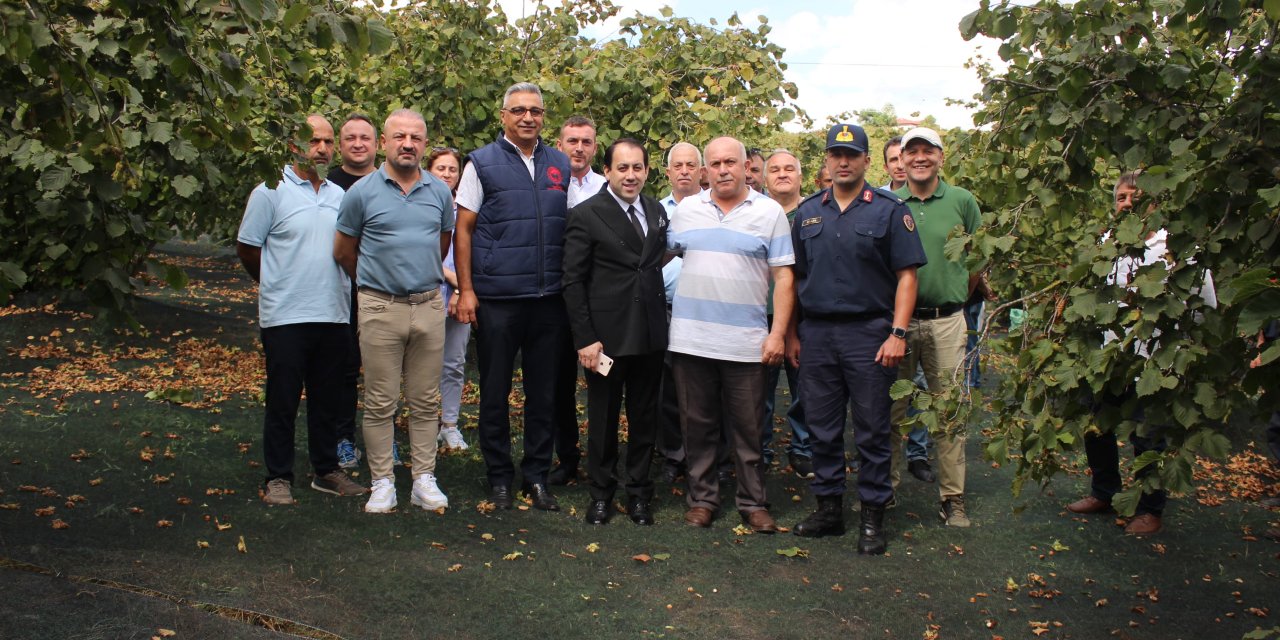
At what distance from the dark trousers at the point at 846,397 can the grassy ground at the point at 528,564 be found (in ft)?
1.22

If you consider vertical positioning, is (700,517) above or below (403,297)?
below

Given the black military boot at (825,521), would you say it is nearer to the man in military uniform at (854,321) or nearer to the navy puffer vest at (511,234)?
the man in military uniform at (854,321)

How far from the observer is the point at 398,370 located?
567 cm

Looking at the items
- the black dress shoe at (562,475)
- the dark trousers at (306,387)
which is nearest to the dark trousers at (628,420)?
the black dress shoe at (562,475)

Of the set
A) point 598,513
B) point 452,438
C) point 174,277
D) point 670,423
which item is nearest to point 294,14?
point 174,277

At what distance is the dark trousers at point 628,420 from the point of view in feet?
19.3

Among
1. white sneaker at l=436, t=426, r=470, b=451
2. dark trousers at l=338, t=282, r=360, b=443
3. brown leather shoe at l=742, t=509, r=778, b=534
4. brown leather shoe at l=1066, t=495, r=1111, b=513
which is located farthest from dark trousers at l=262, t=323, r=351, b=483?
brown leather shoe at l=1066, t=495, r=1111, b=513

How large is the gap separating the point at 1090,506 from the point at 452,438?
407 centimetres

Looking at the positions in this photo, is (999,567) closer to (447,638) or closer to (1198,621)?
(1198,621)

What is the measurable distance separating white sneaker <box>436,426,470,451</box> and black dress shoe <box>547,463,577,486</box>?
834 millimetres

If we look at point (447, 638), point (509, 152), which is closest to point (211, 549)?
point (447, 638)

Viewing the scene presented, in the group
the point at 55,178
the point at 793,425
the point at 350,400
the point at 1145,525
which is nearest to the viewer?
the point at 55,178

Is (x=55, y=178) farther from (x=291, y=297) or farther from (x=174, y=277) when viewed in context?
(x=291, y=297)

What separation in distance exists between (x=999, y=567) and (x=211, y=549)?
12.4 ft
